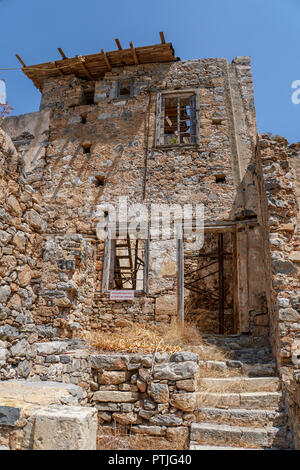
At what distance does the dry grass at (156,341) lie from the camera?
521cm

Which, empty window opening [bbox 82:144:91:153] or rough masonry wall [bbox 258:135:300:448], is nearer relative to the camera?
rough masonry wall [bbox 258:135:300:448]

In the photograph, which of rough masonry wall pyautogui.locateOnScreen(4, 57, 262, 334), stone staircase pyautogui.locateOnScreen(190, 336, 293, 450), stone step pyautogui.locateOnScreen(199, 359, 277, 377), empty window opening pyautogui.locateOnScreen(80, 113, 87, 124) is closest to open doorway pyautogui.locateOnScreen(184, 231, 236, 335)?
rough masonry wall pyautogui.locateOnScreen(4, 57, 262, 334)

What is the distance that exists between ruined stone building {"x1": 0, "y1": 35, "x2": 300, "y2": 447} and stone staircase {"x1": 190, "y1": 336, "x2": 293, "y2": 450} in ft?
0.46

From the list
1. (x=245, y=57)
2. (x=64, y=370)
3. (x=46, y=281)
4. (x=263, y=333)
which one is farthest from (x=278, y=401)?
(x=245, y=57)

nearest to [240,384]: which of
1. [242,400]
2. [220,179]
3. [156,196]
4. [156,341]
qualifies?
[242,400]

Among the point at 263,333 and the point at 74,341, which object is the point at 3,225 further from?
the point at 263,333

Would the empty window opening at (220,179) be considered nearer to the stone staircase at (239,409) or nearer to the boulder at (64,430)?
the stone staircase at (239,409)

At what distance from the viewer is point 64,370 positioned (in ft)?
14.1

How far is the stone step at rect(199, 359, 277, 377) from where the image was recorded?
4.81 metres

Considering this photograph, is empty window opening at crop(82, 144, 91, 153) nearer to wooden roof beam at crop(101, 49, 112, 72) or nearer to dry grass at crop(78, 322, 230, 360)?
wooden roof beam at crop(101, 49, 112, 72)

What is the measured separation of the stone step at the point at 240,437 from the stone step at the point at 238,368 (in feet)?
3.60

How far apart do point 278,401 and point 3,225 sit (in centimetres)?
384

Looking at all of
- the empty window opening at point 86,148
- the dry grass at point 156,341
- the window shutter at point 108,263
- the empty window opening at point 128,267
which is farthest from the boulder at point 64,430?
the empty window opening at point 86,148

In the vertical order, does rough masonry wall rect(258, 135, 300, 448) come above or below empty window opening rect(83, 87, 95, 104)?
below
